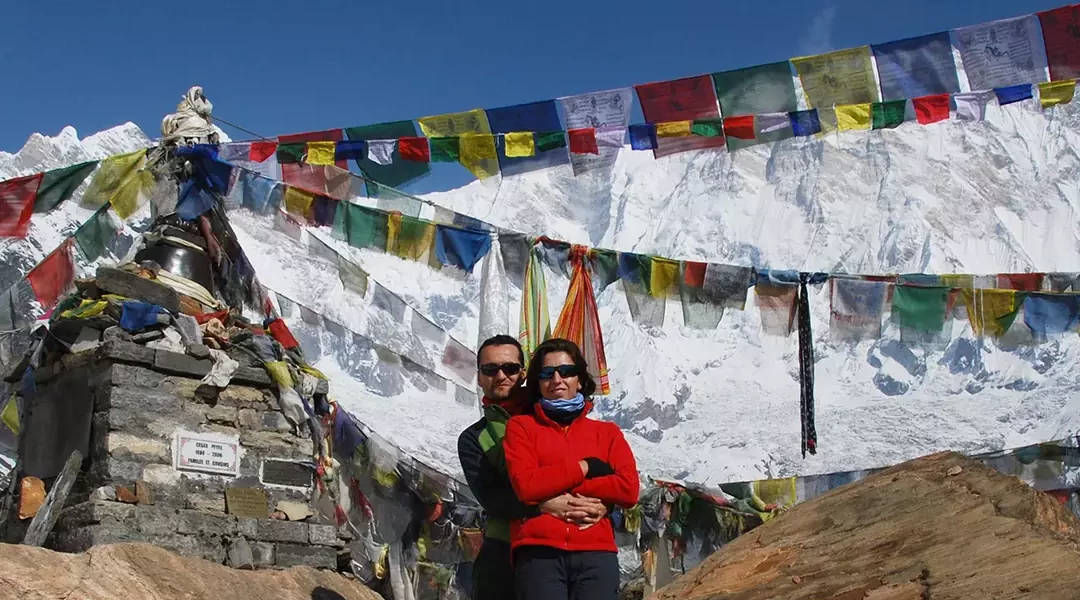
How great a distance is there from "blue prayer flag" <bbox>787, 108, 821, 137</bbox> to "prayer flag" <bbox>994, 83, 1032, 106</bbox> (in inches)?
71.8

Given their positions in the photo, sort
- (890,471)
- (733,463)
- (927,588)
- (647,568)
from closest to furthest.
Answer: (927,588), (890,471), (647,568), (733,463)

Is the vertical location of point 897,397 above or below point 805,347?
above

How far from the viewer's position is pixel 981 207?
12131 cm

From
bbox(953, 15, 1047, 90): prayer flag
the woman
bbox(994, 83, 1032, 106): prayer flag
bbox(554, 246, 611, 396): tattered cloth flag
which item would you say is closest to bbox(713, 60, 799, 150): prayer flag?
bbox(953, 15, 1047, 90): prayer flag

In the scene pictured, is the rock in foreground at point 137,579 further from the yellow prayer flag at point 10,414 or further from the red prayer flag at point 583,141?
the red prayer flag at point 583,141

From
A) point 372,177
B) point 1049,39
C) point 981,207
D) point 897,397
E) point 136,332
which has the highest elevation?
point 981,207

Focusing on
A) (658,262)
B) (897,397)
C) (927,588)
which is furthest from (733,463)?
(927,588)

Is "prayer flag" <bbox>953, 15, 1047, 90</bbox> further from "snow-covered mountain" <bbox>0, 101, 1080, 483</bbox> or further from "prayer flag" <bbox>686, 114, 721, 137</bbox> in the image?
"snow-covered mountain" <bbox>0, 101, 1080, 483</bbox>

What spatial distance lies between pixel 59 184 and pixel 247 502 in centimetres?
490

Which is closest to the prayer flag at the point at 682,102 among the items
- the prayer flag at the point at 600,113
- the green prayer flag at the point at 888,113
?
the prayer flag at the point at 600,113

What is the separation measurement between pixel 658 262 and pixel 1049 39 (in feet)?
14.9

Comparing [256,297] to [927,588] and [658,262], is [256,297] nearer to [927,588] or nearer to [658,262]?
[658,262]

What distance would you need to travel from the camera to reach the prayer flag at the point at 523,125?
40.2 feet

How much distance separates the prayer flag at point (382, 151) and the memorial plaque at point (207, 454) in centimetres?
415
